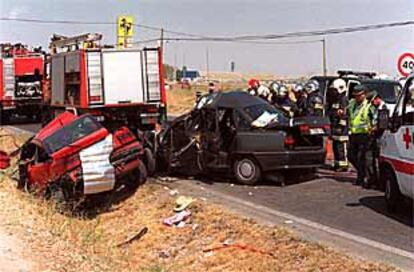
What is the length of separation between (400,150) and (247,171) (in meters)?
4.01

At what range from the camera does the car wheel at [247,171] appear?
12.3 metres

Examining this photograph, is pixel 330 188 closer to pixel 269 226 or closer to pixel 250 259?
pixel 269 226

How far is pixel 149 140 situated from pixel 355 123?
183 inches

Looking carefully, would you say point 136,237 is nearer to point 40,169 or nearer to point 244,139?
point 40,169

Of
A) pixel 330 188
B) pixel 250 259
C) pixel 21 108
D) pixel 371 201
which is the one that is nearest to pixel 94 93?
pixel 330 188

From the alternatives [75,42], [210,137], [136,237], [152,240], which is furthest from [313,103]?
[75,42]

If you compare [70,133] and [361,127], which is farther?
[70,133]

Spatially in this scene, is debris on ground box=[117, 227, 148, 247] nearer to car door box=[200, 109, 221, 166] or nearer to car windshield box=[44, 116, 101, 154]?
car windshield box=[44, 116, 101, 154]

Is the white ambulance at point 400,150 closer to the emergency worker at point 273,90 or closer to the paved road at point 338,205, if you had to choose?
the paved road at point 338,205

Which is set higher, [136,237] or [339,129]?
[339,129]

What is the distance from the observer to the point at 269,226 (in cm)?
901

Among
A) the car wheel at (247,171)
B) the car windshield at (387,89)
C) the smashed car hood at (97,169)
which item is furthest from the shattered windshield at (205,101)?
the car windshield at (387,89)

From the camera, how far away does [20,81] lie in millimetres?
32938

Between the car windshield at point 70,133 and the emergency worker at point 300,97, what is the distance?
401cm
